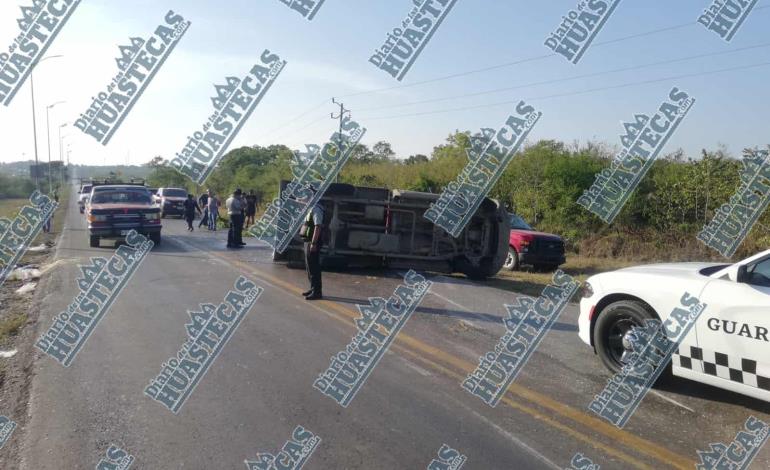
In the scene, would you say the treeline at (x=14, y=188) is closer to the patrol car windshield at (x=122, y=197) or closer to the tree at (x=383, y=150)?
the tree at (x=383, y=150)

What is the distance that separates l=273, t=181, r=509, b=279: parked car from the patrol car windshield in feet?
26.6

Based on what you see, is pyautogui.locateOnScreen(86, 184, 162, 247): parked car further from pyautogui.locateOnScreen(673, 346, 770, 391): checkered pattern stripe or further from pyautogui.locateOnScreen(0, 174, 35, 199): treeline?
pyautogui.locateOnScreen(0, 174, 35, 199): treeline

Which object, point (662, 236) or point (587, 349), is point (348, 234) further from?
point (662, 236)

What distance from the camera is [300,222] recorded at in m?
11.6

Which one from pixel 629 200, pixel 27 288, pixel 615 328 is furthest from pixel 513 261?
pixel 27 288

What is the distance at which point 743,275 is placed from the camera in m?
4.74

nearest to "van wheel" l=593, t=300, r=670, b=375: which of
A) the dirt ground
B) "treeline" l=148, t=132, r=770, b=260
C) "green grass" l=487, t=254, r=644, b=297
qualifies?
"green grass" l=487, t=254, r=644, b=297

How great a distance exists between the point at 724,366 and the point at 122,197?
16.6 m

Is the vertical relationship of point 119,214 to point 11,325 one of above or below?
below

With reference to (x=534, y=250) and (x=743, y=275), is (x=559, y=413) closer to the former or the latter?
(x=743, y=275)

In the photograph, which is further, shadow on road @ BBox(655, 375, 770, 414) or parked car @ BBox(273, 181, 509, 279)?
parked car @ BBox(273, 181, 509, 279)

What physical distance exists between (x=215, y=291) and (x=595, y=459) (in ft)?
22.6

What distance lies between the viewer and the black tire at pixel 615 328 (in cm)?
547

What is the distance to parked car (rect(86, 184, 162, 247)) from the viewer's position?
16172mm
